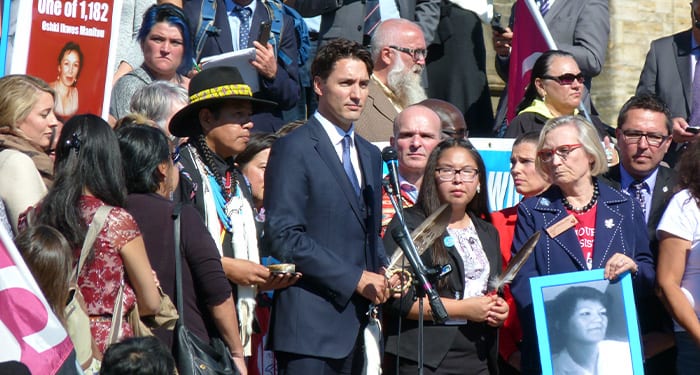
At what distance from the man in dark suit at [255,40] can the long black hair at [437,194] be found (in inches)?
79.3

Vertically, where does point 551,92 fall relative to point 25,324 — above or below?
above

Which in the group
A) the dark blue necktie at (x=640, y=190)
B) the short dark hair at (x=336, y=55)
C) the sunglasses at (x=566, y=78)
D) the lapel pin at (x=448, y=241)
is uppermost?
the sunglasses at (x=566, y=78)

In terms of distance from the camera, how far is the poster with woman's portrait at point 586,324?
6.85 meters

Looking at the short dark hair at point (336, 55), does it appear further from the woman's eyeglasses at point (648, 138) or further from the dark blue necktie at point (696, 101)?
the dark blue necktie at point (696, 101)

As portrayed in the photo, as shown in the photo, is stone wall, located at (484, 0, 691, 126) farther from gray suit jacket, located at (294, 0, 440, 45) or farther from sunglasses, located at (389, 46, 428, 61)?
sunglasses, located at (389, 46, 428, 61)

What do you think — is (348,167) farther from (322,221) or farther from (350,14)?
(350,14)

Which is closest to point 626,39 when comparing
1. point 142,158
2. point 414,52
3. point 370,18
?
point 370,18

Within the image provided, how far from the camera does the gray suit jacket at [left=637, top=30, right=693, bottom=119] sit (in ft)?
32.7

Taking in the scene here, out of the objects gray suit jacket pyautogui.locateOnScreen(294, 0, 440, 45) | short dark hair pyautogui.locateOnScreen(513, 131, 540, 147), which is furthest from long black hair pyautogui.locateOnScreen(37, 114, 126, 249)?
gray suit jacket pyautogui.locateOnScreen(294, 0, 440, 45)

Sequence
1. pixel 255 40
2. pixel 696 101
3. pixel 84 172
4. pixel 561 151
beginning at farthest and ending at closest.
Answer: pixel 696 101, pixel 255 40, pixel 561 151, pixel 84 172

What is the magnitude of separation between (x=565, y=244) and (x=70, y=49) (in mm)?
3212

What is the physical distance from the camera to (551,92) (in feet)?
30.9

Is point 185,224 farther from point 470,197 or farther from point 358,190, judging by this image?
point 470,197

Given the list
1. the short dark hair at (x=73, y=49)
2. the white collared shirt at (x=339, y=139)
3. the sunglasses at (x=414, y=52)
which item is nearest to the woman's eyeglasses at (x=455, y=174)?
the white collared shirt at (x=339, y=139)
